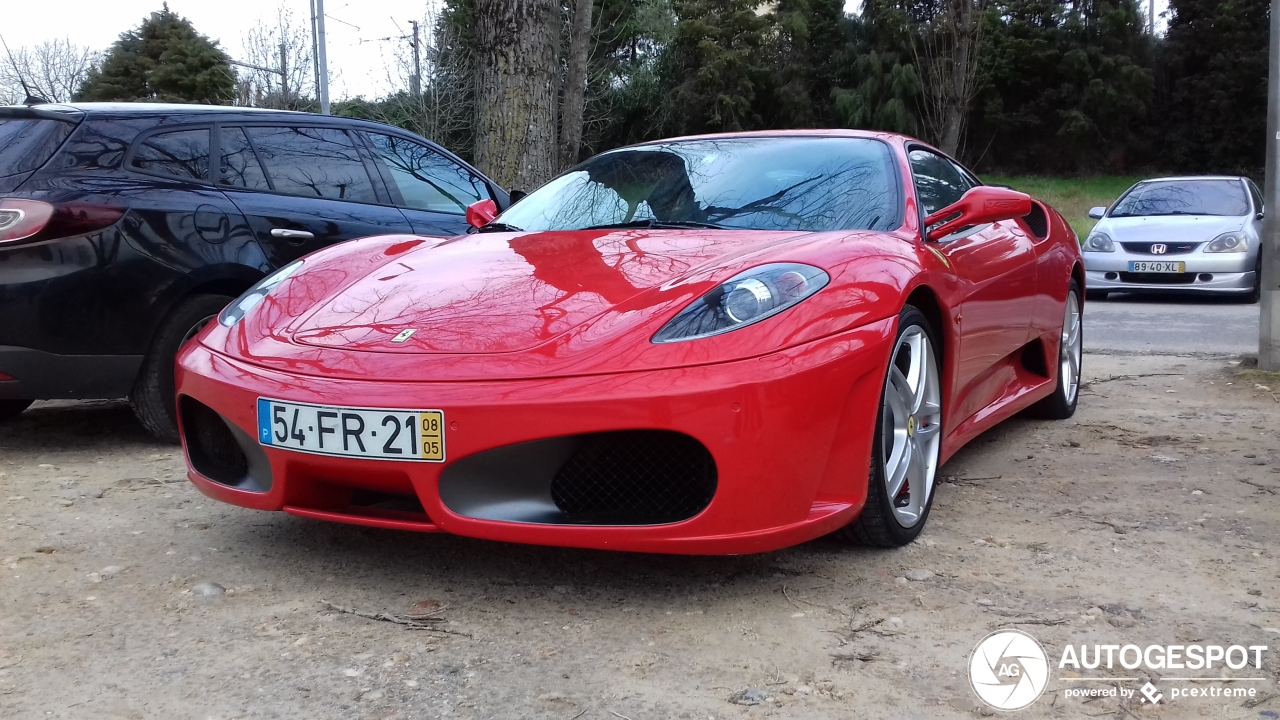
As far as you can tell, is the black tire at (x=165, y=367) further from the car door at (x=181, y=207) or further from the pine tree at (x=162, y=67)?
the pine tree at (x=162, y=67)

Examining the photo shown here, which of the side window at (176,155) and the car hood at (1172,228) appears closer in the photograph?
the side window at (176,155)

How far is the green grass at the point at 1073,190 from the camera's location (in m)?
27.6

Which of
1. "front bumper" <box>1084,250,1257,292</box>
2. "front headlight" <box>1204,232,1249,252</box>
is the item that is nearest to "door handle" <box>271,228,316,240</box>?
"front bumper" <box>1084,250,1257,292</box>

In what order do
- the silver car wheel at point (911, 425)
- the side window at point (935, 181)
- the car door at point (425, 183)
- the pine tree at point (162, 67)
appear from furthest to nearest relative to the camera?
the pine tree at point (162, 67) < the car door at point (425, 183) < the side window at point (935, 181) < the silver car wheel at point (911, 425)

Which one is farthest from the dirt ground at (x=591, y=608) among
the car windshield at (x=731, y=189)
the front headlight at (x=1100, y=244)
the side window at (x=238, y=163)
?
the front headlight at (x=1100, y=244)

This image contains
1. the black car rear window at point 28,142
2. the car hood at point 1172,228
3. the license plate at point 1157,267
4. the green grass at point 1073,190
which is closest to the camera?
the black car rear window at point 28,142

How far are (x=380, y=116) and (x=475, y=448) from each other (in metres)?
26.4

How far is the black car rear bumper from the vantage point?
374cm

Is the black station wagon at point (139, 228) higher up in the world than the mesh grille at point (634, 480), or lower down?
higher up

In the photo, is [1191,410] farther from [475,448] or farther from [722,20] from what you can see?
[722,20]

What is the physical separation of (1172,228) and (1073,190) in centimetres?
2225

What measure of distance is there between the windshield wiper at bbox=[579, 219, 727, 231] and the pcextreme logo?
4.68ft

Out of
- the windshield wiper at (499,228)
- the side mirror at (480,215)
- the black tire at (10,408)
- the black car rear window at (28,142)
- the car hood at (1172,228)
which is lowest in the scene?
the black tire at (10,408)

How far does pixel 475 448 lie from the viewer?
7.74ft
